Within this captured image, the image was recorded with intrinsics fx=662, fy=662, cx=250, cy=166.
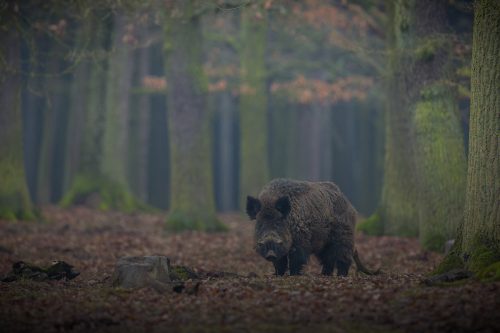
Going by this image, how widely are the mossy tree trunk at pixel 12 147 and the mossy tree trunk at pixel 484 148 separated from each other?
1402 centimetres

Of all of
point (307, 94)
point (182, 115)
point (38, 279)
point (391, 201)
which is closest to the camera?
point (38, 279)

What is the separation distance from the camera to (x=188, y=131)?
20.5m

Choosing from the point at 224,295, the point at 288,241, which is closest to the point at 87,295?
the point at 224,295

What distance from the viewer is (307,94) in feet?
97.8

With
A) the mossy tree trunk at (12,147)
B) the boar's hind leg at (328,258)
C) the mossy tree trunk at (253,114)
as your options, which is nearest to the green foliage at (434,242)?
the boar's hind leg at (328,258)

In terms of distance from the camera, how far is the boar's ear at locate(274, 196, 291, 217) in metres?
11.5

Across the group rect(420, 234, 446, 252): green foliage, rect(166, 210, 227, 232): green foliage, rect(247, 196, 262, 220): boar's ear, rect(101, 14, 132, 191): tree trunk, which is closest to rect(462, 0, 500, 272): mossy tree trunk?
rect(247, 196, 262, 220): boar's ear

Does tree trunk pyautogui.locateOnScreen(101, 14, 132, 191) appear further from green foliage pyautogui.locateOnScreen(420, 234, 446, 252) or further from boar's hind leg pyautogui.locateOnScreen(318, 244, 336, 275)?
boar's hind leg pyautogui.locateOnScreen(318, 244, 336, 275)

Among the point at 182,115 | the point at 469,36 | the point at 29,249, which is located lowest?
the point at 29,249

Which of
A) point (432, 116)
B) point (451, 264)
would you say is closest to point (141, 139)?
point (432, 116)

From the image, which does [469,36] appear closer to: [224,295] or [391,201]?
[391,201]

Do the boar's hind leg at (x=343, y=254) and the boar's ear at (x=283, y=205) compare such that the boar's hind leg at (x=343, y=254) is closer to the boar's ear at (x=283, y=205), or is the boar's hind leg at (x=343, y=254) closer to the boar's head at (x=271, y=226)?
the boar's head at (x=271, y=226)

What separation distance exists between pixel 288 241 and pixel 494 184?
12.0ft

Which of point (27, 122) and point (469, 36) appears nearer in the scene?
point (469, 36)
